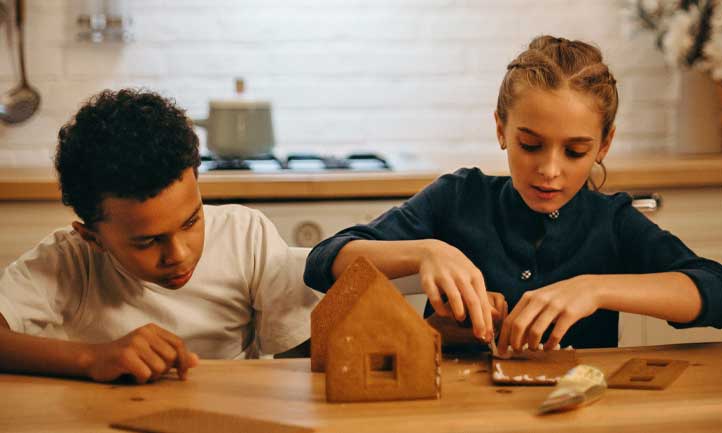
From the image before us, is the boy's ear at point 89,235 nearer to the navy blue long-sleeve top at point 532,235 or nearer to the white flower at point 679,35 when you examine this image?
the navy blue long-sleeve top at point 532,235

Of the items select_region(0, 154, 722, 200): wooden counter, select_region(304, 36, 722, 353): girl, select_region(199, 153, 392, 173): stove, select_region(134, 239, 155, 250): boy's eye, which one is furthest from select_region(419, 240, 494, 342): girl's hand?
select_region(199, 153, 392, 173): stove

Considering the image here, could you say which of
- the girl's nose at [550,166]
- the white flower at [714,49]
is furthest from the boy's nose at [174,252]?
the white flower at [714,49]

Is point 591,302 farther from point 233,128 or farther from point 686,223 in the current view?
point 233,128

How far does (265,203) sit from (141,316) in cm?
78

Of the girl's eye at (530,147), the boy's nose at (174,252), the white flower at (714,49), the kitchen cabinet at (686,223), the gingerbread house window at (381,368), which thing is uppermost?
the white flower at (714,49)

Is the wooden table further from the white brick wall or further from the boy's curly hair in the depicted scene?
the white brick wall

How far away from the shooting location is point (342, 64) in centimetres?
280

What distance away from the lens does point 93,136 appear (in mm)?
1263

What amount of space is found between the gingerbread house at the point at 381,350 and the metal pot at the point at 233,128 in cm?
150

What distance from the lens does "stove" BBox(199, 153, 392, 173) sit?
233 cm

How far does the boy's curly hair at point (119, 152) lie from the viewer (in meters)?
1.24

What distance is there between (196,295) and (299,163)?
1072 millimetres

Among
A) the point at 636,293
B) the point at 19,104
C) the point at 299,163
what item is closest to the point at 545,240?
the point at 636,293

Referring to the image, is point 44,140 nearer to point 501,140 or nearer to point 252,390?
point 501,140
